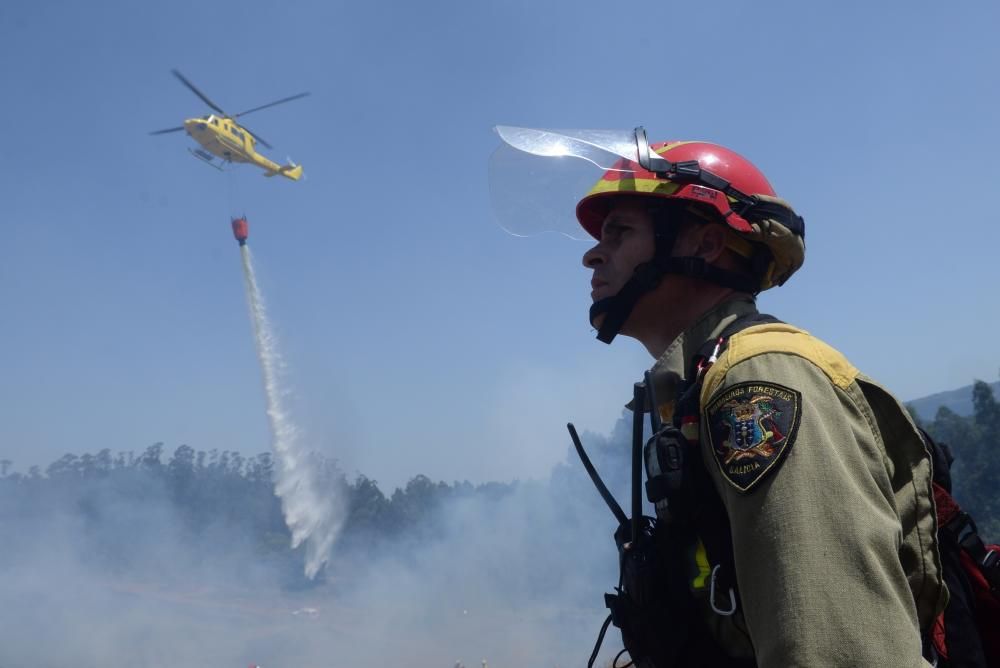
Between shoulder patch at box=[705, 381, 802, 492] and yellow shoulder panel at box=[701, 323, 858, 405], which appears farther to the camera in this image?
yellow shoulder panel at box=[701, 323, 858, 405]

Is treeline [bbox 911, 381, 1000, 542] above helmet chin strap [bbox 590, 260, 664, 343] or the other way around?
the other way around

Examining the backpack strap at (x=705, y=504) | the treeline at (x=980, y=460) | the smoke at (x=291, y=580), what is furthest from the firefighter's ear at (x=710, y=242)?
the treeline at (x=980, y=460)

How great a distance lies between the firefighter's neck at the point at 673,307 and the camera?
2289 millimetres

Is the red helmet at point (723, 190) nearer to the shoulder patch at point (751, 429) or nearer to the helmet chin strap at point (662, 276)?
the helmet chin strap at point (662, 276)

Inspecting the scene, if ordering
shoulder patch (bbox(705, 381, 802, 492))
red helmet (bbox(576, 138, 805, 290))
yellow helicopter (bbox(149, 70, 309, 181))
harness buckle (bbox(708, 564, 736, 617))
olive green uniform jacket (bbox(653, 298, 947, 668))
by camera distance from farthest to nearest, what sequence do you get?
1. yellow helicopter (bbox(149, 70, 309, 181))
2. red helmet (bbox(576, 138, 805, 290))
3. harness buckle (bbox(708, 564, 736, 617))
4. shoulder patch (bbox(705, 381, 802, 492))
5. olive green uniform jacket (bbox(653, 298, 947, 668))

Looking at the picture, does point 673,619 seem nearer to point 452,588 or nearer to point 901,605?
point 901,605

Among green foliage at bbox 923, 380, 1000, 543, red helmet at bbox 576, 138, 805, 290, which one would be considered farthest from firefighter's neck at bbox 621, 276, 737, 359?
green foliage at bbox 923, 380, 1000, 543

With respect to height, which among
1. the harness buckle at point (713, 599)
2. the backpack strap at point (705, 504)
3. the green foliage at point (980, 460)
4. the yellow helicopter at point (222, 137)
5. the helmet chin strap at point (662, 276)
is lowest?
the green foliage at point (980, 460)

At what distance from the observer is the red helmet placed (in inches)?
87.7

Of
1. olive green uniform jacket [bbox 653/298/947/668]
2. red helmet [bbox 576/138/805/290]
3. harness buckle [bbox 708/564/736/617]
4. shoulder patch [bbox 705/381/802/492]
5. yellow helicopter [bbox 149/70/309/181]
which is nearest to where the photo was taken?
olive green uniform jacket [bbox 653/298/947/668]

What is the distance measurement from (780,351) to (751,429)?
218 mm

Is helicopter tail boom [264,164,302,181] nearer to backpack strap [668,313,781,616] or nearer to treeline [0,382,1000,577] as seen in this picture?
treeline [0,382,1000,577]

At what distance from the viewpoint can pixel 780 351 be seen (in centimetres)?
163

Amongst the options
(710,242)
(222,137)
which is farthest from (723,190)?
(222,137)
